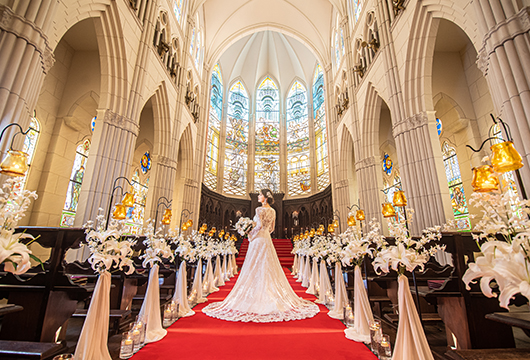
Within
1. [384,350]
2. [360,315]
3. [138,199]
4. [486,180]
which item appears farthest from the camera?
[138,199]

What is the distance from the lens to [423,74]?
799cm

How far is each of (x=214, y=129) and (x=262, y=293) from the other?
18757mm

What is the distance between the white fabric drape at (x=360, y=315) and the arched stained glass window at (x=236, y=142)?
1871 cm

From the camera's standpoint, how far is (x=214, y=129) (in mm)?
22031

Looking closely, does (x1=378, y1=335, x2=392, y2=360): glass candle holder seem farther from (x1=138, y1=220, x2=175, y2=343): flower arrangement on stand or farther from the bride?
(x1=138, y1=220, x2=175, y2=343): flower arrangement on stand

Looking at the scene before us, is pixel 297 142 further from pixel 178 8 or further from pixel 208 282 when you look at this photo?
pixel 208 282

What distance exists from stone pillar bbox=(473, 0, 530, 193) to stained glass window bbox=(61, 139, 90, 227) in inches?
519

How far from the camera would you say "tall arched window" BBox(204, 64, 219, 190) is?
2105cm

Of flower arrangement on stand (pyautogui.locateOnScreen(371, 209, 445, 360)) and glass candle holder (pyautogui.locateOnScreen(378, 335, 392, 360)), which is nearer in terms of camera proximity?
flower arrangement on stand (pyautogui.locateOnScreen(371, 209, 445, 360))

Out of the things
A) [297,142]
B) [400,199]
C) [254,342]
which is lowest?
[254,342]

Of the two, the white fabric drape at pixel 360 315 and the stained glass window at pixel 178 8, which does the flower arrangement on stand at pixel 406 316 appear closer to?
the white fabric drape at pixel 360 315

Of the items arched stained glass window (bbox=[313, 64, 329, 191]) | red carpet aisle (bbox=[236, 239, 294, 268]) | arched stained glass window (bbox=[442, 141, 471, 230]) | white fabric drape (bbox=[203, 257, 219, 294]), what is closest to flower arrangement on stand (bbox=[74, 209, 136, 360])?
white fabric drape (bbox=[203, 257, 219, 294])

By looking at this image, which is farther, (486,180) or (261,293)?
(261,293)

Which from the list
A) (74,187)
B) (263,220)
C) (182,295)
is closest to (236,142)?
(74,187)
